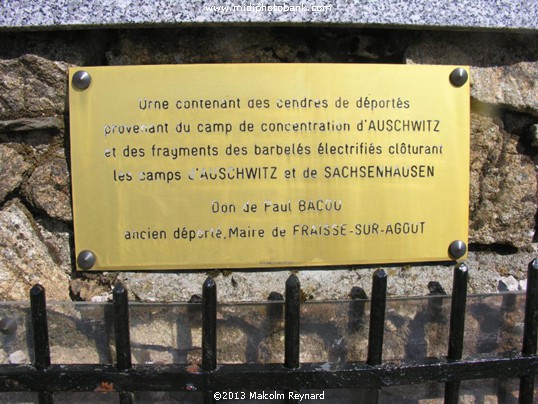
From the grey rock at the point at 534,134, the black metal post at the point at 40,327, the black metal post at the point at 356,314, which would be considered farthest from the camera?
the grey rock at the point at 534,134

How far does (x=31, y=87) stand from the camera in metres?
1.46

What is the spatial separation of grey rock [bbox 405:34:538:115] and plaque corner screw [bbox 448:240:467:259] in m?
0.48

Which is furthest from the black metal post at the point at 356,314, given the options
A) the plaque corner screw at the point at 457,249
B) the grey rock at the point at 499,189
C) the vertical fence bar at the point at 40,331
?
the vertical fence bar at the point at 40,331

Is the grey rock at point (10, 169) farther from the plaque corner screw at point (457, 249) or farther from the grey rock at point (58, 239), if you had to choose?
the plaque corner screw at point (457, 249)

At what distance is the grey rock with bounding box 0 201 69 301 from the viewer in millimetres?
1475

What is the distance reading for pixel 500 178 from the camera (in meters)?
1.56

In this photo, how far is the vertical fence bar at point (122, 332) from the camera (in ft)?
4.25

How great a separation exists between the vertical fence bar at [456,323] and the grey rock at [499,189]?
0.28 meters

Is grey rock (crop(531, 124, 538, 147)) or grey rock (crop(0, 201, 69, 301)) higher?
grey rock (crop(531, 124, 538, 147))

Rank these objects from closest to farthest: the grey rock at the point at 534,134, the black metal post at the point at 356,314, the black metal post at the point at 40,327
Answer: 1. the black metal post at the point at 40,327
2. the black metal post at the point at 356,314
3. the grey rock at the point at 534,134

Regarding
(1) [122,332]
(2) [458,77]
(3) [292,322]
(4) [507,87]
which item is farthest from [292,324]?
(4) [507,87]

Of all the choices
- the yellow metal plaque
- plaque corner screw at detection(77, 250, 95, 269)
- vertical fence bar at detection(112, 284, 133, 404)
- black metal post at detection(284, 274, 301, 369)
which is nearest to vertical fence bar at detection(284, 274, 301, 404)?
black metal post at detection(284, 274, 301, 369)

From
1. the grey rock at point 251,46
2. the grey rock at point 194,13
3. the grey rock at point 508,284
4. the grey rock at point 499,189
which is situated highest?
the grey rock at point 194,13

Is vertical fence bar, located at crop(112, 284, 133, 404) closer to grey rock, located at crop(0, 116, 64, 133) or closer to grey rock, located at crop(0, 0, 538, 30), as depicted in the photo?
grey rock, located at crop(0, 116, 64, 133)
